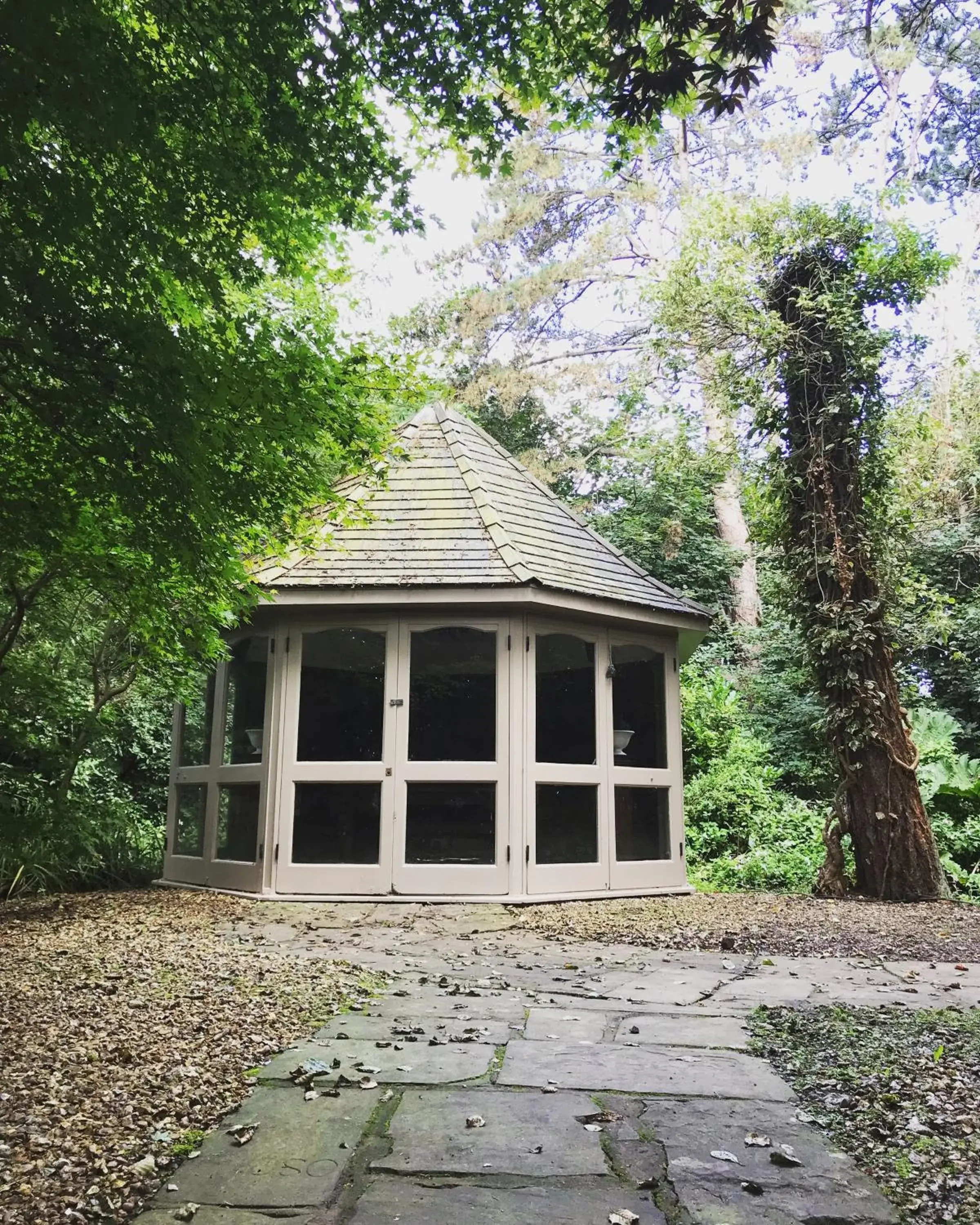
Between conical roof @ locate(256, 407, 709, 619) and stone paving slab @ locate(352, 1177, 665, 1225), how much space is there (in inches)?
185

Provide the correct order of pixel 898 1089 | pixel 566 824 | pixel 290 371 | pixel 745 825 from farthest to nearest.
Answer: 1. pixel 745 825
2. pixel 566 824
3. pixel 290 371
4. pixel 898 1089

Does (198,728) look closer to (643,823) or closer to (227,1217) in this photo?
(643,823)

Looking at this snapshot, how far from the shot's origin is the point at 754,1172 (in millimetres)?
1936

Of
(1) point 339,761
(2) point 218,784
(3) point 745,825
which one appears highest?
(1) point 339,761

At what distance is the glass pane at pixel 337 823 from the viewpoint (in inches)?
263

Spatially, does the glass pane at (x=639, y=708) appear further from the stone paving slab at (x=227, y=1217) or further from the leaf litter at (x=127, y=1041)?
the stone paving slab at (x=227, y=1217)

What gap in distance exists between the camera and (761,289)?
8.64 m

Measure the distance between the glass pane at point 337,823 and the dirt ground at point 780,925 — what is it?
4.05 ft

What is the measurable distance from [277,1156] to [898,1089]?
1655 mm

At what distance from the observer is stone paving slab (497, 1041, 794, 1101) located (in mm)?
2488

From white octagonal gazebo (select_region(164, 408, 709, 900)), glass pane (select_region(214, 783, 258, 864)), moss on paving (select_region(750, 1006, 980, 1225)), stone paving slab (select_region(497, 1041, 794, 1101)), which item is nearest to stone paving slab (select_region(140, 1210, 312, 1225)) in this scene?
stone paving slab (select_region(497, 1041, 794, 1101))

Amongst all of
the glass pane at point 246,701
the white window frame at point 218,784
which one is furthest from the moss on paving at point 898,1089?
the glass pane at point 246,701

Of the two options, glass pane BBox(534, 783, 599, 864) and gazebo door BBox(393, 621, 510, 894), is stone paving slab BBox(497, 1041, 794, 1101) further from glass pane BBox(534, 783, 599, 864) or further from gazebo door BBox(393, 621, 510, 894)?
glass pane BBox(534, 783, 599, 864)

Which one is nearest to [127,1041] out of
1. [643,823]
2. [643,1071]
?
[643,1071]
